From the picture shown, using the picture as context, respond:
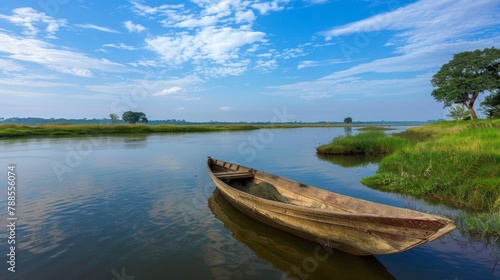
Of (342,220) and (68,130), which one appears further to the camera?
→ (68,130)

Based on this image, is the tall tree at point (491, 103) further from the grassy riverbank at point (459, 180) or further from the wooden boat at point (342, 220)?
the wooden boat at point (342, 220)

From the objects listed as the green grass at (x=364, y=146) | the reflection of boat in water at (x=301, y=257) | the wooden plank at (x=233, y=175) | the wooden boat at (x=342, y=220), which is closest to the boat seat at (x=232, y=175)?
the wooden plank at (x=233, y=175)

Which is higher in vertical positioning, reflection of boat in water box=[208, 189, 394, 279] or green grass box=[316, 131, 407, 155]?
green grass box=[316, 131, 407, 155]

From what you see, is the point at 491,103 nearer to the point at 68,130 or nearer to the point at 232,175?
the point at 232,175

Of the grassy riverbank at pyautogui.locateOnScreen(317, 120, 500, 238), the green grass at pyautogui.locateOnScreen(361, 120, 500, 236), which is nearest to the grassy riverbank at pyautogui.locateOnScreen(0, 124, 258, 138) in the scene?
the grassy riverbank at pyautogui.locateOnScreen(317, 120, 500, 238)

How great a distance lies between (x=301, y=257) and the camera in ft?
21.4

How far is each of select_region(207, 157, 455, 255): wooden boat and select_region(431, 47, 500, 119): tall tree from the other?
4206 centimetres

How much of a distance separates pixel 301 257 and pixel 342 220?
153cm

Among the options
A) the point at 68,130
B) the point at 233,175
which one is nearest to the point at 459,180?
the point at 233,175

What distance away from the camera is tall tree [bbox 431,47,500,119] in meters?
37.5

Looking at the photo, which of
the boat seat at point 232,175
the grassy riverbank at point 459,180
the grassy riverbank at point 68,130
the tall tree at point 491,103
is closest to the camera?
the grassy riverbank at point 459,180

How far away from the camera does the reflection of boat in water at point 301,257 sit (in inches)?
229

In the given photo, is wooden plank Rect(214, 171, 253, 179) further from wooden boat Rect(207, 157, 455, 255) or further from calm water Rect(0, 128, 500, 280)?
wooden boat Rect(207, 157, 455, 255)

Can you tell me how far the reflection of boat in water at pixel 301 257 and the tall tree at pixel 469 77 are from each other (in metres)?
43.7
